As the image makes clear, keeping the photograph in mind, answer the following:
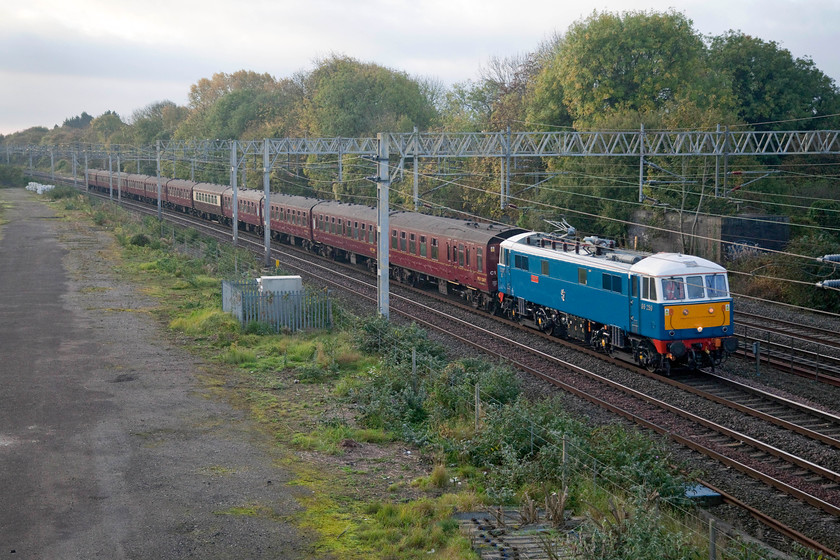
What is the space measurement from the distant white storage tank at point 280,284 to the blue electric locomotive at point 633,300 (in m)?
7.75

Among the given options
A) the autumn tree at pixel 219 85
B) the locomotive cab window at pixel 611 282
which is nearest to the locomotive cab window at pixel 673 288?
the locomotive cab window at pixel 611 282

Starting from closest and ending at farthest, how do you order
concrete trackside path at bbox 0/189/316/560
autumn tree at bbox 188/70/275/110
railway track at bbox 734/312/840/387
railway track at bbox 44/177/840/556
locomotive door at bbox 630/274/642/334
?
concrete trackside path at bbox 0/189/316/560 < railway track at bbox 44/177/840/556 < locomotive door at bbox 630/274/642/334 < railway track at bbox 734/312/840/387 < autumn tree at bbox 188/70/275/110

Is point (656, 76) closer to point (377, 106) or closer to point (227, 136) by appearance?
point (377, 106)

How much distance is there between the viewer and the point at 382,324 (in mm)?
23844

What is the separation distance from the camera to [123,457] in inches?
571

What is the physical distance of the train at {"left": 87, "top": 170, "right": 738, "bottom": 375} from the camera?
21078 millimetres

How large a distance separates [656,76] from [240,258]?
2932cm

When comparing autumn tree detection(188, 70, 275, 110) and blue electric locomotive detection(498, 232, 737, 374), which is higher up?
autumn tree detection(188, 70, 275, 110)

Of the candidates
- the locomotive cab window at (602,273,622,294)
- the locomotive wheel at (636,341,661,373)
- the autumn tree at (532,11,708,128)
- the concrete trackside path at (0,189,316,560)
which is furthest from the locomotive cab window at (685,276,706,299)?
the autumn tree at (532,11,708,128)

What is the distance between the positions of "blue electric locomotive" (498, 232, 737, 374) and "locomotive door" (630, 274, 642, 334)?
0.03m

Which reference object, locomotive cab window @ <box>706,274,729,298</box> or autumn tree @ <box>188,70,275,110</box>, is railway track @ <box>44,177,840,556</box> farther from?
autumn tree @ <box>188,70,275,110</box>

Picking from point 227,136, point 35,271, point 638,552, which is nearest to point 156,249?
point 35,271

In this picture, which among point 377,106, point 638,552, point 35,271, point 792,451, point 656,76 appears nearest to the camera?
point 638,552

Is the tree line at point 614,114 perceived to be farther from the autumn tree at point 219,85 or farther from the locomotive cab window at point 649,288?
the autumn tree at point 219,85
